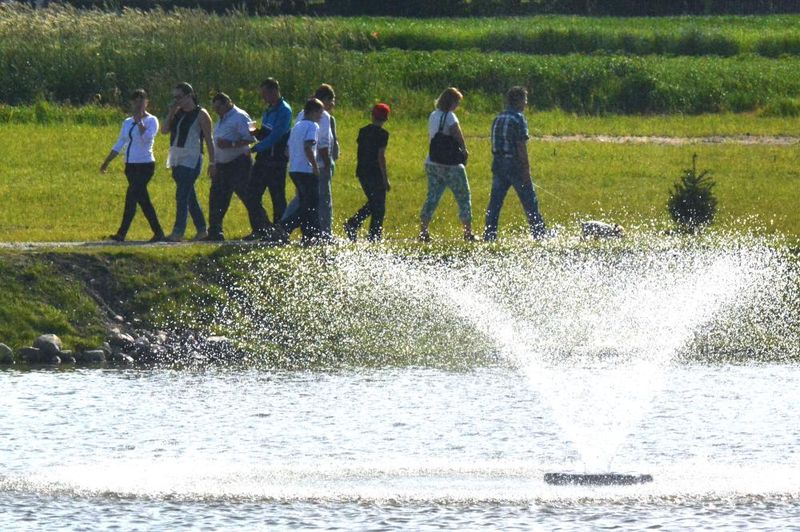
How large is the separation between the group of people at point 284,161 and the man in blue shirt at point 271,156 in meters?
0.01

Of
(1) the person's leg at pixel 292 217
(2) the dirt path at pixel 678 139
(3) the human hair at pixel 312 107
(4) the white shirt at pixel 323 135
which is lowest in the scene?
(1) the person's leg at pixel 292 217

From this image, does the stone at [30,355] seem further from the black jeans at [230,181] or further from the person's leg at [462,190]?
the person's leg at [462,190]

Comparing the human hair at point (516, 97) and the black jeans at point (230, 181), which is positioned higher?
the human hair at point (516, 97)

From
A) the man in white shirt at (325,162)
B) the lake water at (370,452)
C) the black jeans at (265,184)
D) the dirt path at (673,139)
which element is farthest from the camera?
the dirt path at (673,139)

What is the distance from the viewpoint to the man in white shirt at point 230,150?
20.3 m

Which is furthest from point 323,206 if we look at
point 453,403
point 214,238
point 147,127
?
point 453,403

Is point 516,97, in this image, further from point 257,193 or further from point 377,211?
point 257,193

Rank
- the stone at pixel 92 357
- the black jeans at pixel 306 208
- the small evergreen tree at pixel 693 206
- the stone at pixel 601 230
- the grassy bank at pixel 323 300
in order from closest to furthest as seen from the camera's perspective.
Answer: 1. the stone at pixel 92 357
2. the grassy bank at pixel 323 300
3. the black jeans at pixel 306 208
4. the stone at pixel 601 230
5. the small evergreen tree at pixel 693 206

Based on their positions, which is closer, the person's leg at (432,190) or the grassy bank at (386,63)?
the person's leg at (432,190)

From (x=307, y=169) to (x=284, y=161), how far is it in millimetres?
744

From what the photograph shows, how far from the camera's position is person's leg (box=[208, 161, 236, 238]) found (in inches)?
807

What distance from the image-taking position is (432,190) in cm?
2095

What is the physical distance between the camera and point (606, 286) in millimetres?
20562

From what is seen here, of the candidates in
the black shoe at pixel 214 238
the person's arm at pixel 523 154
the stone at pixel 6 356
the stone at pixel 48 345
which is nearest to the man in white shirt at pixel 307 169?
the black shoe at pixel 214 238
